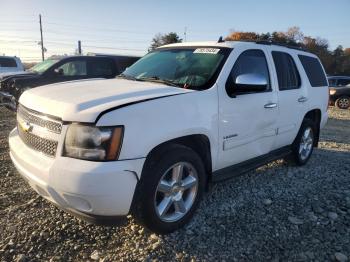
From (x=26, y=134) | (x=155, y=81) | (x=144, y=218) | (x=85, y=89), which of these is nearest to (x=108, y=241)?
(x=144, y=218)

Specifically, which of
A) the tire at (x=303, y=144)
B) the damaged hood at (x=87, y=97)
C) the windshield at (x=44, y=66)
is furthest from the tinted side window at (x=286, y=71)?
the windshield at (x=44, y=66)

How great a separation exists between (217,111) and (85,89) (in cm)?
133

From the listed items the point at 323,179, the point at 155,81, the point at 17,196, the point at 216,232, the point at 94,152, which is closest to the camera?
A: the point at 94,152

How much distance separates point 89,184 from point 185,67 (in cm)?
192

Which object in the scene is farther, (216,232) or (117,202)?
(216,232)

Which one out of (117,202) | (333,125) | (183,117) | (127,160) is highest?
(183,117)

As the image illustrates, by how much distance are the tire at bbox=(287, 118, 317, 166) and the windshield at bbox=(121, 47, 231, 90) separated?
2.31 metres

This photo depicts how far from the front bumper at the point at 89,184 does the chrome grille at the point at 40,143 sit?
7 centimetres

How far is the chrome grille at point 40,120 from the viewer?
9.52 feet

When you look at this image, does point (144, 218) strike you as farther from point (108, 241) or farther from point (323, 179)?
point (323, 179)

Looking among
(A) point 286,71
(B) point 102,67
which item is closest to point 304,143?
(A) point 286,71

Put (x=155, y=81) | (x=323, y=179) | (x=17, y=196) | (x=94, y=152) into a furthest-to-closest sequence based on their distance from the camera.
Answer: (x=323, y=179) < (x=17, y=196) < (x=155, y=81) < (x=94, y=152)

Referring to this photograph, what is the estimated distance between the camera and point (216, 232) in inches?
138

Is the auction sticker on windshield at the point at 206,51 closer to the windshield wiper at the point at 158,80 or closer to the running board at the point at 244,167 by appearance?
the windshield wiper at the point at 158,80
